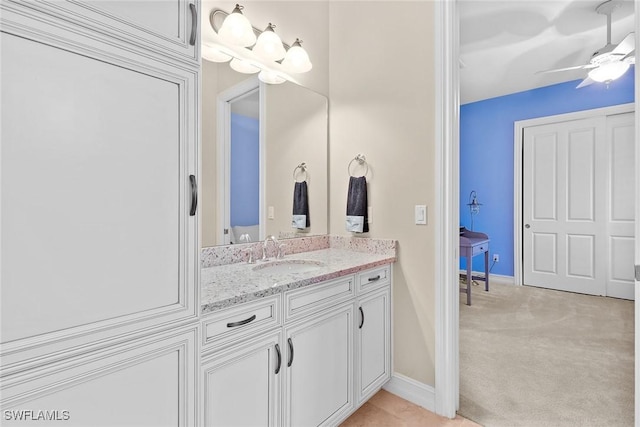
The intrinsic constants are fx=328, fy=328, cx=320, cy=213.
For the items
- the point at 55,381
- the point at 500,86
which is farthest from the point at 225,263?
the point at 500,86

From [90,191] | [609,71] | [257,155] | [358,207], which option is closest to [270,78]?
[257,155]

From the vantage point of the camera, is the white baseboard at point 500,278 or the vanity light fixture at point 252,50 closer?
the vanity light fixture at point 252,50

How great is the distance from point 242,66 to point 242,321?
1.42 metres

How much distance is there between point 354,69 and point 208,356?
6.51 ft

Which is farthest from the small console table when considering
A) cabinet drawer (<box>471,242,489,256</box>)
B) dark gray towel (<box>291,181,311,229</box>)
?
dark gray towel (<box>291,181,311,229</box>)

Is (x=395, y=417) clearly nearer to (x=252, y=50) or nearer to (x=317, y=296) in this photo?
(x=317, y=296)

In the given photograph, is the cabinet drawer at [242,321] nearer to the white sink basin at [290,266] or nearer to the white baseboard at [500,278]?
→ the white sink basin at [290,266]

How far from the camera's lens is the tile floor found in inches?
69.6

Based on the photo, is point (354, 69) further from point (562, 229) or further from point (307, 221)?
point (562, 229)

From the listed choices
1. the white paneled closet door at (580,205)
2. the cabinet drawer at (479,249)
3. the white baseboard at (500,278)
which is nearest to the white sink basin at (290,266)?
the cabinet drawer at (479,249)

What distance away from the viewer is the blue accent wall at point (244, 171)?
6.12ft

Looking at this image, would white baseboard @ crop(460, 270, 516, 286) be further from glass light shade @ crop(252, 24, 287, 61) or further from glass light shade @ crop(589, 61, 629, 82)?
glass light shade @ crop(252, 24, 287, 61)

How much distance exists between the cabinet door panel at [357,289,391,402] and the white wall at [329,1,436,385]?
0.30 ft

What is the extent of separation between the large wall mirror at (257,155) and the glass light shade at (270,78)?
0.10 ft
